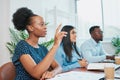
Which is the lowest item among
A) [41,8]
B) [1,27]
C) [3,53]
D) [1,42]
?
[3,53]

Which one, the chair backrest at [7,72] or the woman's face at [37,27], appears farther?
the woman's face at [37,27]

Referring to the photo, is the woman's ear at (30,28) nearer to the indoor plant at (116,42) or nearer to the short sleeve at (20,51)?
the short sleeve at (20,51)

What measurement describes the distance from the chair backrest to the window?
3.75 m

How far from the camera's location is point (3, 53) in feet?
10.6

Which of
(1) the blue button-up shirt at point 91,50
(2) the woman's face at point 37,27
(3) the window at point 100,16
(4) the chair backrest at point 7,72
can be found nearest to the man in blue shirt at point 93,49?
(1) the blue button-up shirt at point 91,50

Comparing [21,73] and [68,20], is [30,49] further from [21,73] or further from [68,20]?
[68,20]

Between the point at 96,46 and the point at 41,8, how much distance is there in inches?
68.2

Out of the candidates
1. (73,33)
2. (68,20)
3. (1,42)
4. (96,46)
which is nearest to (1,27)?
(1,42)

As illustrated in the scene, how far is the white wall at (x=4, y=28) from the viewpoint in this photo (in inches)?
127

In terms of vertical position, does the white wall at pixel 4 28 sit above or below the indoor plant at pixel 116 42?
above

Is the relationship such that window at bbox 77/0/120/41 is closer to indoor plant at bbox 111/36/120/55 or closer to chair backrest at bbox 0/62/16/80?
indoor plant at bbox 111/36/120/55

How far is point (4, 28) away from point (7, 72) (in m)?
2.22

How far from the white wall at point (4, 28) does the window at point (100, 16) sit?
2.24 metres

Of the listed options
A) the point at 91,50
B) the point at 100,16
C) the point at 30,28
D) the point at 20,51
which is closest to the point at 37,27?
the point at 30,28
